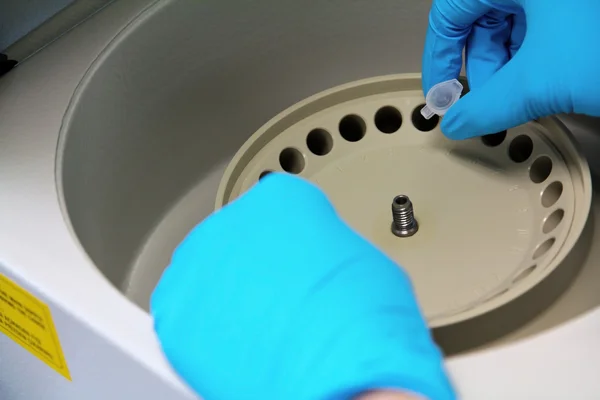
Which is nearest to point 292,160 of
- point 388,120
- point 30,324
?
point 388,120

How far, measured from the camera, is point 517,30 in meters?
0.84

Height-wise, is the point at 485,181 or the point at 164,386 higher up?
the point at 164,386

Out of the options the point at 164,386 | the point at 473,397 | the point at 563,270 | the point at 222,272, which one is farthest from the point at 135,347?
the point at 563,270

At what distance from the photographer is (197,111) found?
1009 mm

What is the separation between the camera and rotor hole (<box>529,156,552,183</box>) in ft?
2.87

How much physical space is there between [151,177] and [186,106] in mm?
111

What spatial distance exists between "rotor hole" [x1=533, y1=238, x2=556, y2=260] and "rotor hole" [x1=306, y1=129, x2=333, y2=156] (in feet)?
1.02

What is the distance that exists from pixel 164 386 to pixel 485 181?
1.72 feet

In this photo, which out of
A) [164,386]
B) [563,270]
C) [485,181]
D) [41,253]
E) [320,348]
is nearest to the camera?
[320,348]

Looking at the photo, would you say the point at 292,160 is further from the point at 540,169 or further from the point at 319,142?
the point at 540,169

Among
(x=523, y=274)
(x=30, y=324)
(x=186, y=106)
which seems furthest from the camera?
(x=186, y=106)

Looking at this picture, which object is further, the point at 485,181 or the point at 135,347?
the point at 485,181

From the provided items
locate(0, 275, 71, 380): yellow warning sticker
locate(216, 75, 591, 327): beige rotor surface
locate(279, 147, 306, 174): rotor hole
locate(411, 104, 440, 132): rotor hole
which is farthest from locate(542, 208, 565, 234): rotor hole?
locate(0, 275, 71, 380): yellow warning sticker

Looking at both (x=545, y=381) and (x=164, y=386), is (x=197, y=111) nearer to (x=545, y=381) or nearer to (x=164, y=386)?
(x=164, y=386)
